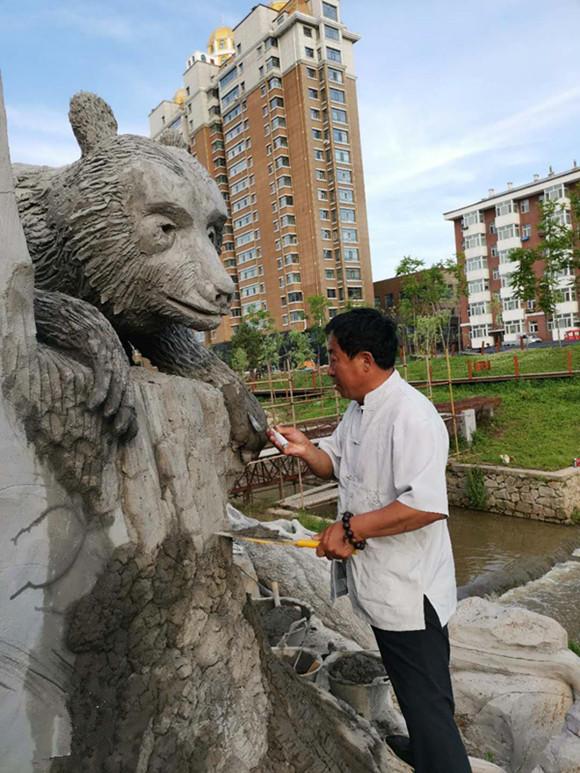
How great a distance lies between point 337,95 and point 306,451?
32702 millimetres

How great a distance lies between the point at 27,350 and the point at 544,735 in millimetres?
2862

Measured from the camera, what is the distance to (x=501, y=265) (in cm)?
3141

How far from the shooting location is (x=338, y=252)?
30.8 meters

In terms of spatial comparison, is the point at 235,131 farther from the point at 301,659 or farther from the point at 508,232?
the point at 301,659

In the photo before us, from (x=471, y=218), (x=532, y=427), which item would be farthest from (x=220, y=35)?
(x=532, y=427)

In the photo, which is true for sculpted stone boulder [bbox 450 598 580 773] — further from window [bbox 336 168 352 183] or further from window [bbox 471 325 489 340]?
window [bbox 471 325 489 340]

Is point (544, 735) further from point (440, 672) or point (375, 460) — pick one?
point (375, 460)

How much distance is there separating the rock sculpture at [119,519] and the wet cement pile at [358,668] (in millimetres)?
702

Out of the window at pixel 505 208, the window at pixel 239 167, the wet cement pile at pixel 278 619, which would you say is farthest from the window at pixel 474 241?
the wet cement pile at pixel 278 619

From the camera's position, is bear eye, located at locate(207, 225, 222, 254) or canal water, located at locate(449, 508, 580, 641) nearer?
bear eye, located at locate(207, 225, 222, 254)

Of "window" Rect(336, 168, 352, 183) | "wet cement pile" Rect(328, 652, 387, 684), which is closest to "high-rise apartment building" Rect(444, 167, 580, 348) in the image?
"window" Rect(336, 168, 352, 183)

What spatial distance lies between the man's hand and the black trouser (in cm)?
29

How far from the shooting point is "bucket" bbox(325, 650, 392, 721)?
8.01ft

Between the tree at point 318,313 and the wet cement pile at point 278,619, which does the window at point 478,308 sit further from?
the wet cement pile at point 278,619
